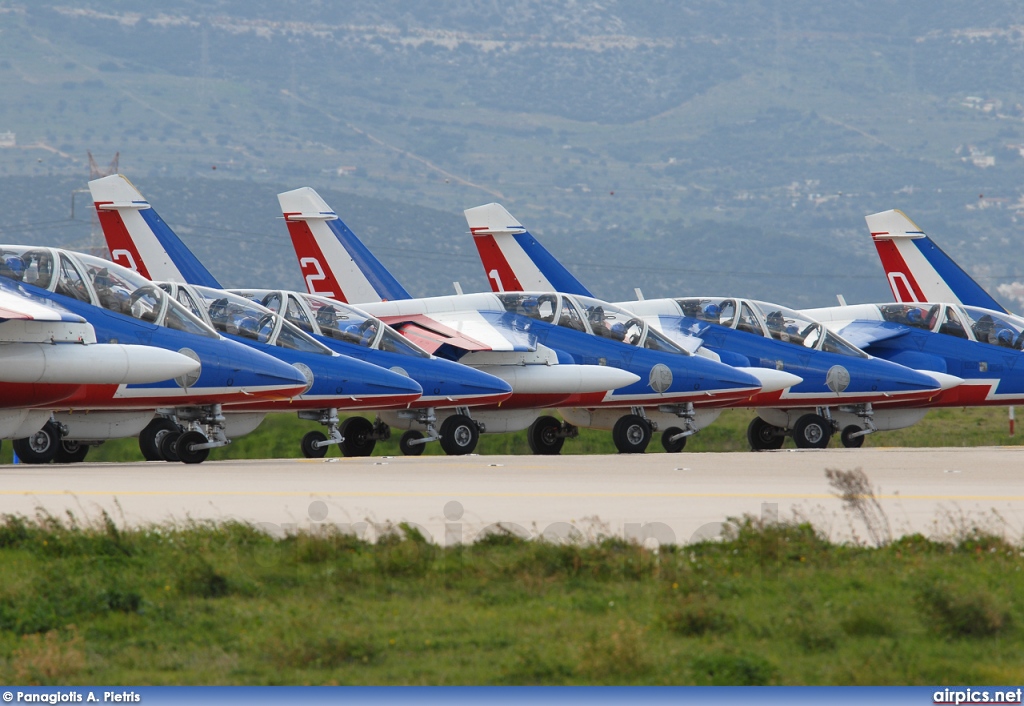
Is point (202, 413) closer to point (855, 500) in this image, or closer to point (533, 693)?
point (855, 500)

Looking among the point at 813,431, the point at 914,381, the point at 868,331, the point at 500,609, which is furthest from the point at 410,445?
the point at 500,609

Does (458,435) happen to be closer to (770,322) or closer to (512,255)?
(770,322)

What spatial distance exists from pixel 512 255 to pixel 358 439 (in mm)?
8379

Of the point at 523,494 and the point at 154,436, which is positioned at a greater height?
the point at 523,494

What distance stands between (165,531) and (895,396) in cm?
2246

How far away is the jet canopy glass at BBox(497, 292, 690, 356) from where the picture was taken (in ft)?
104

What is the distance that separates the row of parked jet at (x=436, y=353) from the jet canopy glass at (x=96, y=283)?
3 cm

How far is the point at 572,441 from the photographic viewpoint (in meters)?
43.5

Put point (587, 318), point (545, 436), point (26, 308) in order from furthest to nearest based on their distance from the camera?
point (545, 436) < point (587, 318) < point (26, 308)

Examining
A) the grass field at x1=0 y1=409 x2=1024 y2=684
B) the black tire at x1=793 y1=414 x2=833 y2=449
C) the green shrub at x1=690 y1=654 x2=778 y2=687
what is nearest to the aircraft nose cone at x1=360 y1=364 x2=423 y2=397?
the black tire at x1=793 y1=414 x2=833 y2=449

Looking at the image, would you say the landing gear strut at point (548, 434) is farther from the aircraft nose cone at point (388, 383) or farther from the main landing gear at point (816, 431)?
the aircraft nose cone at point (388, 383)

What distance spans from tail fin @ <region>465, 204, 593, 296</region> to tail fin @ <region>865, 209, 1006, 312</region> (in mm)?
8416

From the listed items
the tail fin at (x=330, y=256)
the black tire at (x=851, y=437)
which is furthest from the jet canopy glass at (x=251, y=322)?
the black tire at (x=851, y=437)

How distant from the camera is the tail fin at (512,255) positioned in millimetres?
37719
